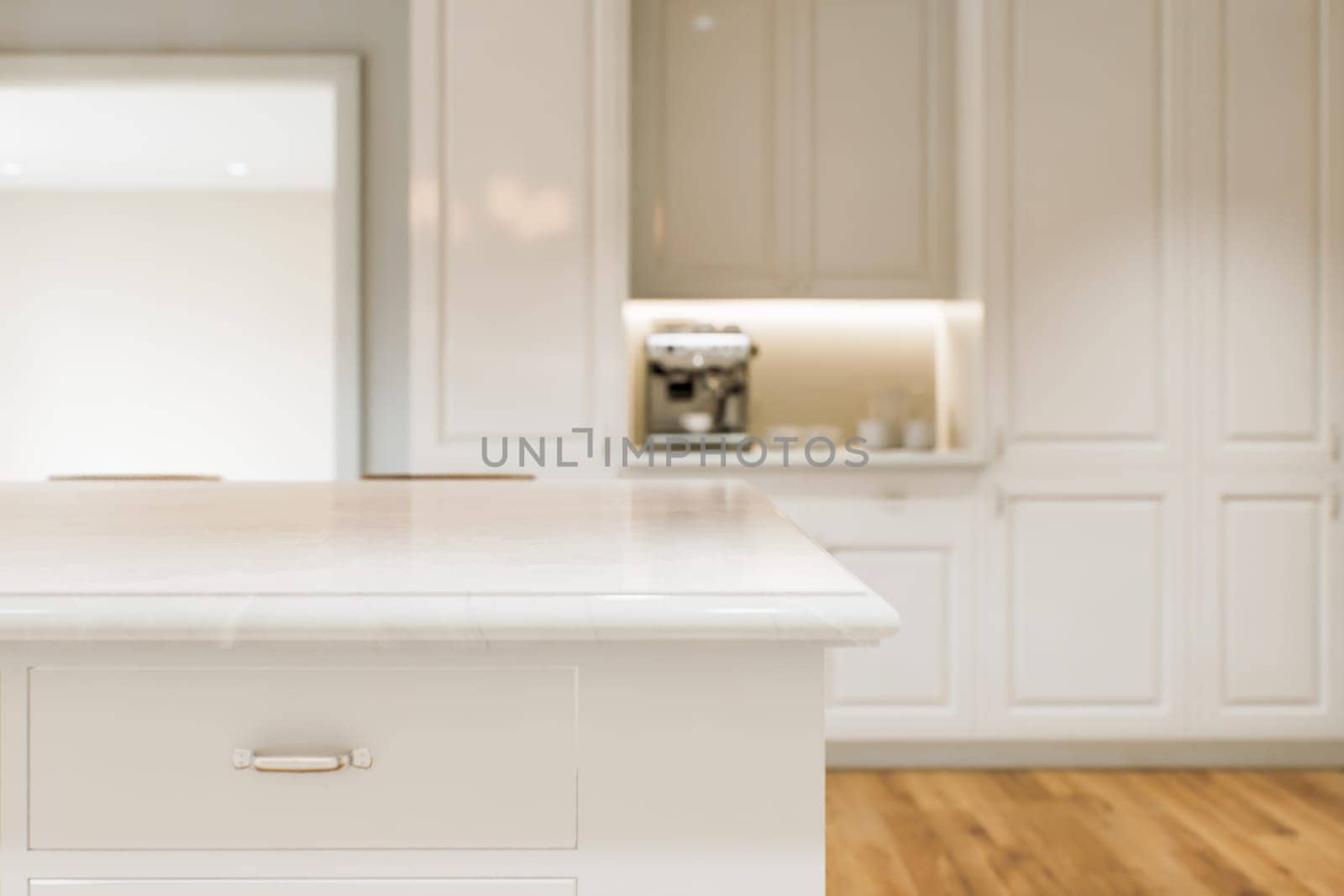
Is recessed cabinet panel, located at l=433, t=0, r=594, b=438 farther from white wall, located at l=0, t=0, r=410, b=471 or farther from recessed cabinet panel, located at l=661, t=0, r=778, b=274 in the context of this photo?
white wall, located at l=0, t=0, r=410, b=471

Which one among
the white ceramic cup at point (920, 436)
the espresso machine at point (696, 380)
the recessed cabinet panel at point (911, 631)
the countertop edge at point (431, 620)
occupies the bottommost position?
the recessed cabinet panel at point (911, 631)

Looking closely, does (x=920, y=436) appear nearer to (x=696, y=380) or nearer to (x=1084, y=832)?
(x=696, y=380)

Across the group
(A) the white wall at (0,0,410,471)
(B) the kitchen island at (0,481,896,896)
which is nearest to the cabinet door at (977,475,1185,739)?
(A) the white wall at (0,0,410,471)

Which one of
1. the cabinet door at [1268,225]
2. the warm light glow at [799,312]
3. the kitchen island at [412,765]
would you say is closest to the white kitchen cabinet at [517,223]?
the warm light glow at [799,312]

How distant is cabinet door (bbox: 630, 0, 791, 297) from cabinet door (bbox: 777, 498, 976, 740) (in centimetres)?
79

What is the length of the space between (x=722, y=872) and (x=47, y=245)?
907 centimetres

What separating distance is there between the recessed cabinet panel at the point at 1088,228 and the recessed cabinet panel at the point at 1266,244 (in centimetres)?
19

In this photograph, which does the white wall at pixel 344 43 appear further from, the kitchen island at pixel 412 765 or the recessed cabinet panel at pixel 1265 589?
the kitchen island at pixel 412 765

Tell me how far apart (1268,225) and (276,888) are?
10.5ft

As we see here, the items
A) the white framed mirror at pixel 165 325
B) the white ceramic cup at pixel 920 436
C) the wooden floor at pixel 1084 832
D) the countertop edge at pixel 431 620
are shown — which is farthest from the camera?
the white framed mirror at pixel 165 325

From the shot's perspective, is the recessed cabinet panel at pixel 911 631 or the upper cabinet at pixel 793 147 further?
the upper cabinet at pixel 793 147

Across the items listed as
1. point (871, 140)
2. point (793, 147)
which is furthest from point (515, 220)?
point (871, 140)

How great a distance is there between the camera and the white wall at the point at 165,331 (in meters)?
8.28

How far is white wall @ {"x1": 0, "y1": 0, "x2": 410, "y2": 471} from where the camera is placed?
3.53m
